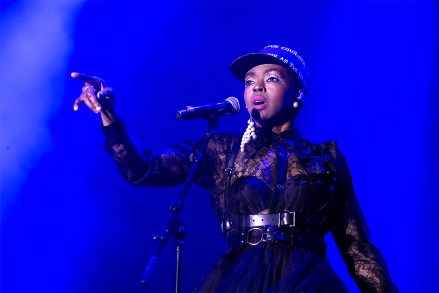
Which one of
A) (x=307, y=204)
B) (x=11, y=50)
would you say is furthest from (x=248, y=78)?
(x=11, y=50)

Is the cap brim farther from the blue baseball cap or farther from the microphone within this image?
the microphone

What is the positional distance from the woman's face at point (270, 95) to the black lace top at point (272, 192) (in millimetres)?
85

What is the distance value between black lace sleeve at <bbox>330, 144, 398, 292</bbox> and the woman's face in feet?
1.01

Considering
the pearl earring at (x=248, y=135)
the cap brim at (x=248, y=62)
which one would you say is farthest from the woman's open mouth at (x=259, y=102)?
the cap brim at (x=248, y=62)

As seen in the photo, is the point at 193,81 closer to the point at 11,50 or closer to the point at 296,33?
the point at 296,33

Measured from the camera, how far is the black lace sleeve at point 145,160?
2961 millimetres

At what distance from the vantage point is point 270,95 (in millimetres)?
3316

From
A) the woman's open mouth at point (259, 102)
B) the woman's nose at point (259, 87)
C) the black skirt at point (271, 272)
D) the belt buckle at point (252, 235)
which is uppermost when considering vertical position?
the woman's nose at point (259, 87)

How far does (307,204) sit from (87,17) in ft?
8.01

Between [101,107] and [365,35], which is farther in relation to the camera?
[365,35]

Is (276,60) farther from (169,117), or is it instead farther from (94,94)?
(169,117)

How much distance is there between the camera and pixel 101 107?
9.12 ft

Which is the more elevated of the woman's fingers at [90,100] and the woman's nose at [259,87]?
the woman's nose at [259,87]

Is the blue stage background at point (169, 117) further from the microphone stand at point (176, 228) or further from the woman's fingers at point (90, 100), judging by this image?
the woman's fingers at point (90, 100)
